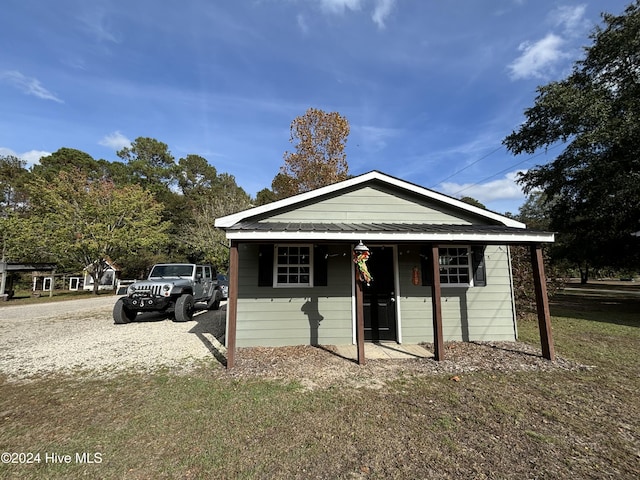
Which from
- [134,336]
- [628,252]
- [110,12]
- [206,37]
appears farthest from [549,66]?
[134,336]

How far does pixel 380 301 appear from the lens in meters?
6.47

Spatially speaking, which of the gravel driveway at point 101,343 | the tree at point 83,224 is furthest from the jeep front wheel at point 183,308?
the tree at point 83,224

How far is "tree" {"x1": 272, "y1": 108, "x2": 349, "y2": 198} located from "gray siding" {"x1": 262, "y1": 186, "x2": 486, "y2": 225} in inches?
480

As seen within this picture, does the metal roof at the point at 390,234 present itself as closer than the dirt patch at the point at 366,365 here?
No

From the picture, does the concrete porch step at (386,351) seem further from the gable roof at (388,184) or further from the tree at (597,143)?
the tree at (597,143)

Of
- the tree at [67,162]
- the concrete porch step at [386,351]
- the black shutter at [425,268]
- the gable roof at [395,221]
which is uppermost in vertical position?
the tree at [67,162]

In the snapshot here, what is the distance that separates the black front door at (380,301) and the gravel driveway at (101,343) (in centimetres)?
323

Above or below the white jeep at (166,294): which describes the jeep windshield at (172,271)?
above

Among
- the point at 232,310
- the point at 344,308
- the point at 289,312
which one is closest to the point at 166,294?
the point at 289,312

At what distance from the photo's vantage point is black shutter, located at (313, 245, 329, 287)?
625 centimetres

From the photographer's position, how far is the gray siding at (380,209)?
262 inches

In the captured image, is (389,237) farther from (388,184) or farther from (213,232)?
(213,232)

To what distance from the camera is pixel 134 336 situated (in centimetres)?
723

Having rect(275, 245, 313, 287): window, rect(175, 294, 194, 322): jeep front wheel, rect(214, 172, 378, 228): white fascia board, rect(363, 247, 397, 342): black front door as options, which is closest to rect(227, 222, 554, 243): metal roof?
rect(214, 172, 378, 228): white fascia board
